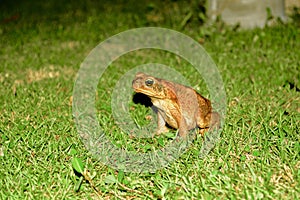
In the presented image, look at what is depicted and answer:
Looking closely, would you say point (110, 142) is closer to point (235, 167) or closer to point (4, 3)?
point (235, 167)

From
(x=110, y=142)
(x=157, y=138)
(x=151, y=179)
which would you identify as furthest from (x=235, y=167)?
(x=110, y=142)

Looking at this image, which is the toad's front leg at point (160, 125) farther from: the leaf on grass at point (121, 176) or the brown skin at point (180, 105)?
the leaf on grass at point (121, 176)

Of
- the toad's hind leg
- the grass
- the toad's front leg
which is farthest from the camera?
the toad's front leg

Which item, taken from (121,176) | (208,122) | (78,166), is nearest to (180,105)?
(208,122)

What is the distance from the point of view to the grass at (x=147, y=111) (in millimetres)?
2561

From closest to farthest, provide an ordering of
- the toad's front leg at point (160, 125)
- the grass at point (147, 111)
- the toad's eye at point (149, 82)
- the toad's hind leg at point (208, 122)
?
the grass at point (147, 111) → the toad's eye at point (149, 82) → the toad's hind leg at point (208, 122) → the toad's front leg at point (160, 125)

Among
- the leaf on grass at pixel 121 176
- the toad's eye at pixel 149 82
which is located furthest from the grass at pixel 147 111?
the toad's eye at pixel 149 82

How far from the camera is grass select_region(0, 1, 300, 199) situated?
256 centimetres

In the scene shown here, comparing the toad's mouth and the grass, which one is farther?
the toad's mouth

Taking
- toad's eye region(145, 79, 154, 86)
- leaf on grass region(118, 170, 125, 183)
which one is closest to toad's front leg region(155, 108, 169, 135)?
toad's eye region(145, 79, 154, 86)

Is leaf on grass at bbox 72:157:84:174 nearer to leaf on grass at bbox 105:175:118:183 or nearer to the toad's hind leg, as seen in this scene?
leaf on grass at bbox 105:175:118:183

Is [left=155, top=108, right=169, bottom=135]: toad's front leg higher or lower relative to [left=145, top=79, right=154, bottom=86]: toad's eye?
lower

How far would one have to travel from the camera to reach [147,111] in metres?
3.86

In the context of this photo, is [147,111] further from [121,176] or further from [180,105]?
[121,176]
